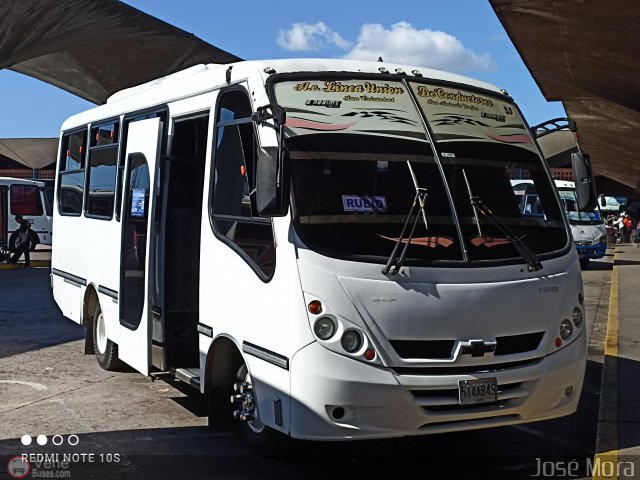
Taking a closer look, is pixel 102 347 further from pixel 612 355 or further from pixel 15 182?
pixel 15 182

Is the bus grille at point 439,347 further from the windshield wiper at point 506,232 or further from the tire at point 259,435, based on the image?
the tire at point 259,435

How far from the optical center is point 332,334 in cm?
533

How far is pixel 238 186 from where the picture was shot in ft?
20.9

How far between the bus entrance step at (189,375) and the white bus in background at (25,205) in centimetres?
2300

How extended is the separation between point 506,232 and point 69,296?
597 centimetres

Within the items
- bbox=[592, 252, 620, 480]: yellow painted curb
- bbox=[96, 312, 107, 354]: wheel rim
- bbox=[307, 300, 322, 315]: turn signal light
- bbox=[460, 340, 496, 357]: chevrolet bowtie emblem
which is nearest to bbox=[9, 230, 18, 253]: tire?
bbox=[592, 252, 620, 480]: yellow painted curb

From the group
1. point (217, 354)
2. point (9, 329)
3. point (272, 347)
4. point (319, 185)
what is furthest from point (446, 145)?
point (9, 329)

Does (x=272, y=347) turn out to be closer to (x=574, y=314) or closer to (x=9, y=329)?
(x=574, y=314)

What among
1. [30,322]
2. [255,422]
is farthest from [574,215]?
[255,422]

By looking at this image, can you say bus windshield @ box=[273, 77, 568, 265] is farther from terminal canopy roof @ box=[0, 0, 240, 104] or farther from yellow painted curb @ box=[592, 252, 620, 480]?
terminal canopy roof @ box=[0, 0, 240, 104]

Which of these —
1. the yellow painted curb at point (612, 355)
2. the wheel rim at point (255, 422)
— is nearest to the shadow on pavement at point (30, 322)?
the wheel rim at point (255, 422)

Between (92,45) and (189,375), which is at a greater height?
(92,45)

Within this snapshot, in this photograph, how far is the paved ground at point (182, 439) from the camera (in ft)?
19.9

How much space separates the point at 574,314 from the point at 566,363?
36 cm
